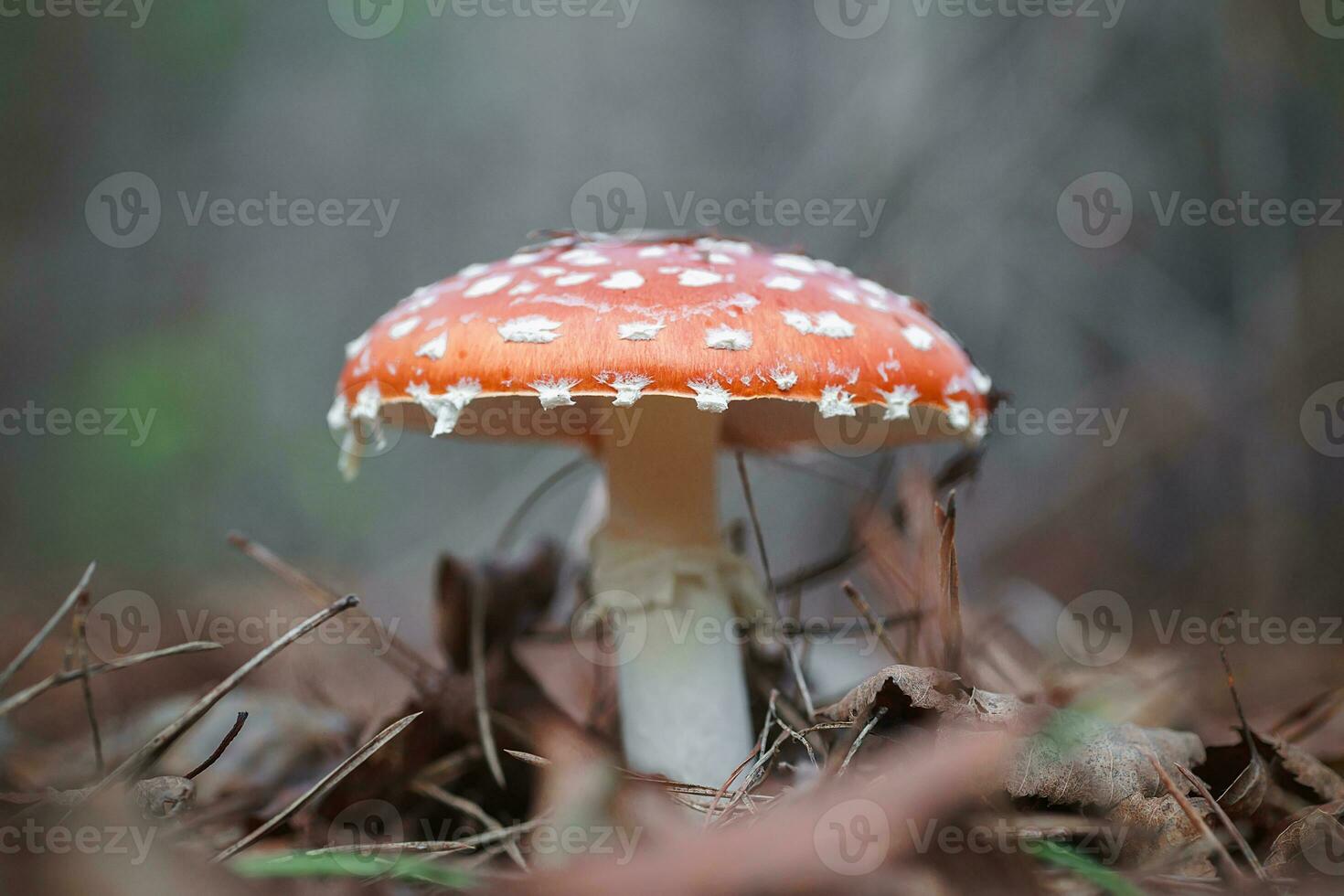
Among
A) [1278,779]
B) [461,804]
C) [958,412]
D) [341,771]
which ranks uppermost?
[958,412]

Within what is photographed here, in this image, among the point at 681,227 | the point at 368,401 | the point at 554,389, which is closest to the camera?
the point at 554,389

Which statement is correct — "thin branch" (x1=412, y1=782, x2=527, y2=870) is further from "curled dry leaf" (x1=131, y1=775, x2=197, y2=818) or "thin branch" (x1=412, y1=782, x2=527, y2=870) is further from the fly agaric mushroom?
"curled dry leaf" (x1=131, y1=775, x2=197, y2=818)

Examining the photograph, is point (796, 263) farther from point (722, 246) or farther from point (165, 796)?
point (165, 796)

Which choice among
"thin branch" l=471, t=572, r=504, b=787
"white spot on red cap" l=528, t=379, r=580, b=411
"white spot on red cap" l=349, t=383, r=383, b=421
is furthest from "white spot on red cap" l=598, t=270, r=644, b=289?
"thin branch" l=471, t=572, r=504, b=787

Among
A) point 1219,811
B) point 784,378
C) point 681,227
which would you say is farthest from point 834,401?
point 681,227

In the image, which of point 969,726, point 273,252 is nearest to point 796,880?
point 969,726

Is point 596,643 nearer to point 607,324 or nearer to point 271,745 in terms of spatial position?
point 271,745

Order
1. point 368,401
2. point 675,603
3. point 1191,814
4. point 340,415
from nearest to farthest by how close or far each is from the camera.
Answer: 1. point 1191,814
2. point 368,401
3. point 340,415
4. point 675,603
